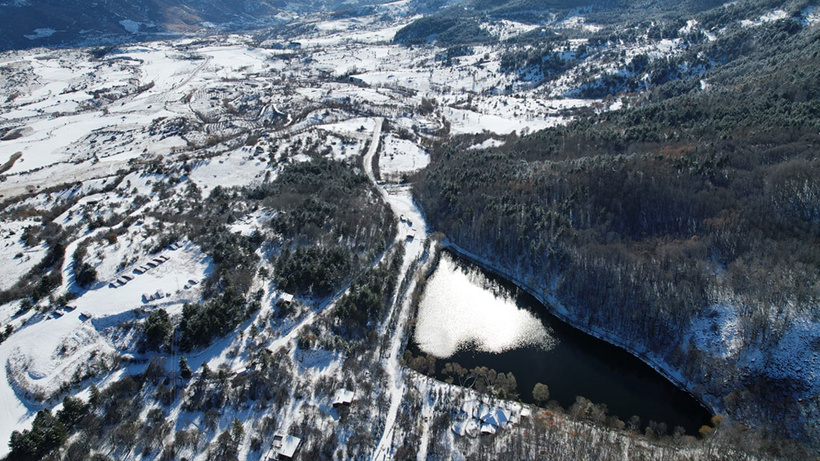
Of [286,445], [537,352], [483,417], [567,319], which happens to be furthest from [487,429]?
[567,319]

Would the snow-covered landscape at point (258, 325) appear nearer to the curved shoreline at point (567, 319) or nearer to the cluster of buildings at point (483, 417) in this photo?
the cluster of buildings at point (483, 417)

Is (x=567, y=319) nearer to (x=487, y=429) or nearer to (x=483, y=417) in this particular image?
(x=483, y=417)

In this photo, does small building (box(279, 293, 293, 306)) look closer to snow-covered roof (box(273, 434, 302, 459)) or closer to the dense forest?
snow-covered roof (box(273, 434, 302, 459))

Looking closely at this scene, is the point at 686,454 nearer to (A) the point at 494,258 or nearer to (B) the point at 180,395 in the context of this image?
(A) the point at 494,258

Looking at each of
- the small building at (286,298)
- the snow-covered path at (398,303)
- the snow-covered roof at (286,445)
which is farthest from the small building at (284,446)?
the small building at (286,298)

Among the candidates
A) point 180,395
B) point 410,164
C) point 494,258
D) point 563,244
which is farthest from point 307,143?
point 180,395
